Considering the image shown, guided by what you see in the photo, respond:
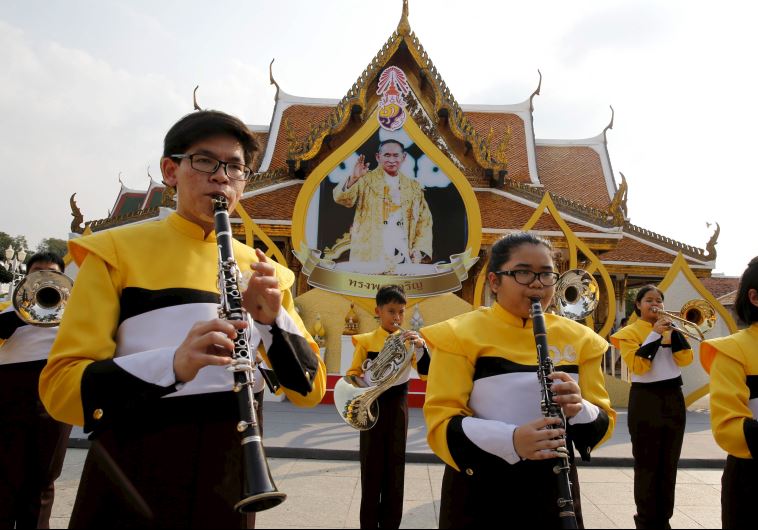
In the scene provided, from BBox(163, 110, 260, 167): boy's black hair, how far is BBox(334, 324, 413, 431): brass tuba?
2.37 metres

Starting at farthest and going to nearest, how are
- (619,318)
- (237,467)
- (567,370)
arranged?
(619,318), (567,370), (237,467)

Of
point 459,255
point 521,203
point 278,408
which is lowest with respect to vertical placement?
point 278,408

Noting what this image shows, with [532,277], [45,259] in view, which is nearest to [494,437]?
[532,277]

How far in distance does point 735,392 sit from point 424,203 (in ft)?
24.9

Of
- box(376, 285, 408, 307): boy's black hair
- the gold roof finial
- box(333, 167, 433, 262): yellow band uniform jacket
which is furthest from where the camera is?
the gold roof finial

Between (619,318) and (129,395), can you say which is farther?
(619,318)

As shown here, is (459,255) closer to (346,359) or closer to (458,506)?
(346,359)

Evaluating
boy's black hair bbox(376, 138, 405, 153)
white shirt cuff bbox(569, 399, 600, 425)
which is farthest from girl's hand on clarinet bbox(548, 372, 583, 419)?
boy's black hair bbox(376, 138, 405, 153)

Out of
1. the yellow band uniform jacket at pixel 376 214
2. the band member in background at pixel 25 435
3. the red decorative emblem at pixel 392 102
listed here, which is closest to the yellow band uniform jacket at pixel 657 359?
the band member in background at pixel 25 435

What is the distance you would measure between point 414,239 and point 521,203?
3279 mm

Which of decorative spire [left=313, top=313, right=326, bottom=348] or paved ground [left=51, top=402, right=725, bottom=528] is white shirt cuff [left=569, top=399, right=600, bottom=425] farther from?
decorative spire [left=313, top=313, right=326, bottom=348]

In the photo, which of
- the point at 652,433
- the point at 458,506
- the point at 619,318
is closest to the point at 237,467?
the point at 458,506

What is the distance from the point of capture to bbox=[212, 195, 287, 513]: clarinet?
1.30 m

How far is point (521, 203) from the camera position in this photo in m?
11.5
